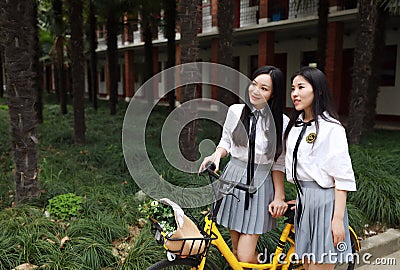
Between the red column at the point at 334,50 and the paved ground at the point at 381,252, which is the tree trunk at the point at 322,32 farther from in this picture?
the paved ground at the point at 381,252

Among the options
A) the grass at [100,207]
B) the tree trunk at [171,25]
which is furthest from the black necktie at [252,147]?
the tree trunk at [171,25]

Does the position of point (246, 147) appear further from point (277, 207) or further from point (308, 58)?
point (308, 58)

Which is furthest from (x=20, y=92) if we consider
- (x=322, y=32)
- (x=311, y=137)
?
(x=322, y=32)

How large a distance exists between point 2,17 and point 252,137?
319 centimetres

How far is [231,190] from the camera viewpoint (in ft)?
7.91

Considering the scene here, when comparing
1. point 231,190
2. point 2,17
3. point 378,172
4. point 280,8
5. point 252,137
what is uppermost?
point 280,8

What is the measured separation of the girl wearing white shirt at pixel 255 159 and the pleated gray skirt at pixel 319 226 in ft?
0.80

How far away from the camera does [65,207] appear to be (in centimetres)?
391

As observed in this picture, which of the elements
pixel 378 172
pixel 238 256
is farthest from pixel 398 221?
pixel 238 256

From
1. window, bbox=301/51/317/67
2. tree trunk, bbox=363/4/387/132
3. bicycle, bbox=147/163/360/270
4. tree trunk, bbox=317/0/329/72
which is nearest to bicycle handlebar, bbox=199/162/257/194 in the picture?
bicycle, bbox=147/163/360/270

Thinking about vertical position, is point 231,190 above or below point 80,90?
below

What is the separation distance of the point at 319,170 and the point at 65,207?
9.02ft

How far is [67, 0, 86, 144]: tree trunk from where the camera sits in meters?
8.02

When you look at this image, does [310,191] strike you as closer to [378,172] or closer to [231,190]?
[231,190]
